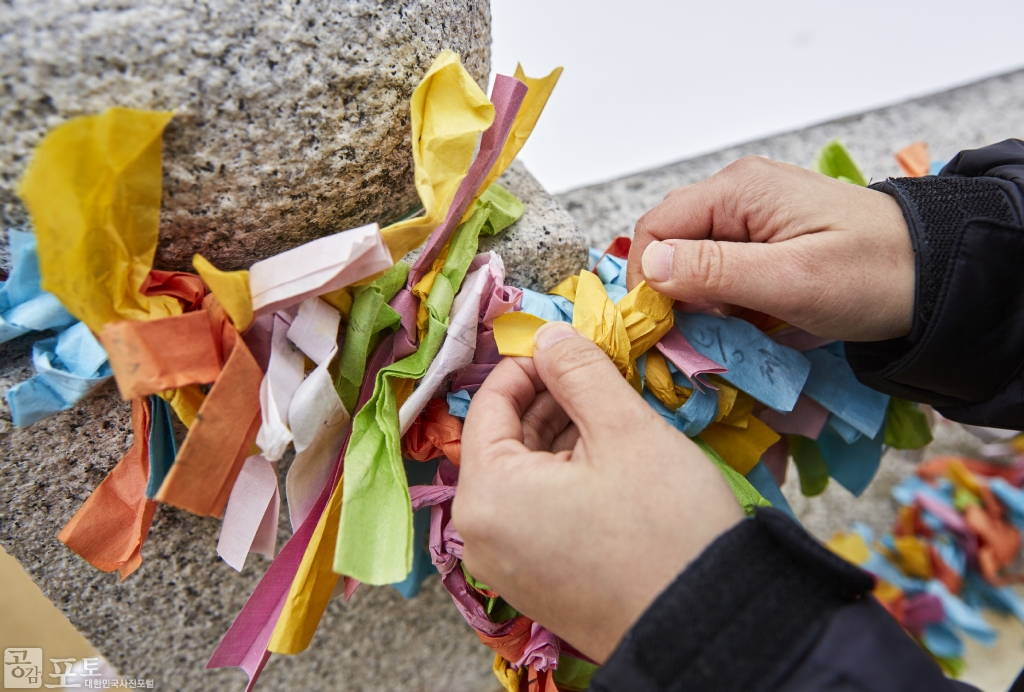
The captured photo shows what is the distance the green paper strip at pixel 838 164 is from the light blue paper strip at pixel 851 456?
0.30 meters

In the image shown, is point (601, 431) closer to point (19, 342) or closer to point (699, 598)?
point (699, 598)

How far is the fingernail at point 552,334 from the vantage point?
468 millimetres

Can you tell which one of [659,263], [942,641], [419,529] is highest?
[659,263]

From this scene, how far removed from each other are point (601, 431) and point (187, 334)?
29 cm

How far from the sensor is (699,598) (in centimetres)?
37

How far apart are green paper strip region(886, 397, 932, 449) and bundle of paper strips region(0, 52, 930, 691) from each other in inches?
5.2

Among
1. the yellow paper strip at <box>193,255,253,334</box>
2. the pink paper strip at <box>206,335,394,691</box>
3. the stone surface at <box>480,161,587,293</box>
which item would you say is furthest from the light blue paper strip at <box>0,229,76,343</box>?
the stone surface at <box>480,161,587,293</box>

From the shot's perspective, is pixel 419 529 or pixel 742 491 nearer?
pixel 742 491

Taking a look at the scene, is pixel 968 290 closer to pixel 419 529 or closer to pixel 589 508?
pixel 589 508

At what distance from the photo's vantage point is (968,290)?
50 centimetres

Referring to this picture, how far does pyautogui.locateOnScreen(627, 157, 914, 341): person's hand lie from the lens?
49 cm

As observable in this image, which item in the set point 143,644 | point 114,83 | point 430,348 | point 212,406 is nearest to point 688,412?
point 430,348

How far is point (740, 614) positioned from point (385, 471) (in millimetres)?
262

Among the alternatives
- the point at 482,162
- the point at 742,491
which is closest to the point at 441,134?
the point at 482,162
